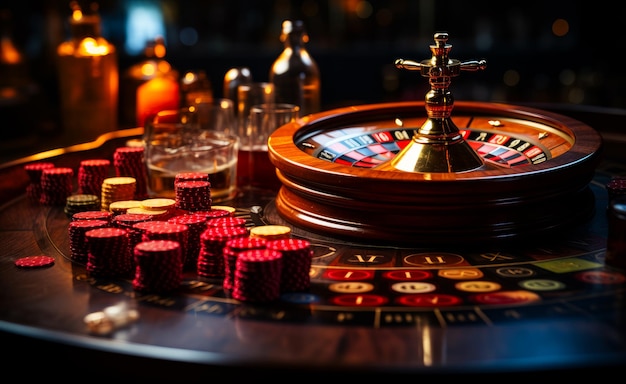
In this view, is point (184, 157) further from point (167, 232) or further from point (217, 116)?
point (167, 232)

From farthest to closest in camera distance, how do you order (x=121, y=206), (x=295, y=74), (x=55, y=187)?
(x=295, y=74) → (x=55, y=187) → (x=121, y=206)

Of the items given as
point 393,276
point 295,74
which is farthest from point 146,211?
point 295,74

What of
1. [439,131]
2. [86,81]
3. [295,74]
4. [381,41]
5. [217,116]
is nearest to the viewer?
[439,131]

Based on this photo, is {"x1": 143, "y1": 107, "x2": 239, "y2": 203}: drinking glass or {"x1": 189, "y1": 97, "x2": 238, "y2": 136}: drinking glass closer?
{"x1": 143, "y1": 107, "x2": 239, "y2": 203}: drinking glass

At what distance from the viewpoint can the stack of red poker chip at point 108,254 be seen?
2.09 meters

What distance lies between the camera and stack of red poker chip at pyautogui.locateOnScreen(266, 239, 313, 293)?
1.97 meters

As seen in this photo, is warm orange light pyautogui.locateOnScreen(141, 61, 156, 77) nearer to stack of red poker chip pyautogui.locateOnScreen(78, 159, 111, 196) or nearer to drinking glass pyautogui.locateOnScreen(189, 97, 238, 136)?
drinking glass pyautogui.locateOnScreen(189, 97, 238, 136)

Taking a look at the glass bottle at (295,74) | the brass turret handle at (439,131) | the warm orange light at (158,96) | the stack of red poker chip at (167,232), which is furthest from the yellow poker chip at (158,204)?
the warm orange light at (158,96)

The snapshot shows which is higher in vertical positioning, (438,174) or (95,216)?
(438,174)

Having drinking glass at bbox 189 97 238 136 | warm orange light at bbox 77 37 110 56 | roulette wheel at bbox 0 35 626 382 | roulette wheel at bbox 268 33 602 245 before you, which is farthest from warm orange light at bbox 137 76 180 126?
roulette wheel at bbox 268 33 602 245

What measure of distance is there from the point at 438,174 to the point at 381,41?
5478 millimetres

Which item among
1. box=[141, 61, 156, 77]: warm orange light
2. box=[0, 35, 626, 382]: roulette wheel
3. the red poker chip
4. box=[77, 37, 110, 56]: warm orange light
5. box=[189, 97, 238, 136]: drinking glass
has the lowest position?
the red poker chip

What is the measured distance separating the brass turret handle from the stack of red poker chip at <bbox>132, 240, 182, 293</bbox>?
2.88ft

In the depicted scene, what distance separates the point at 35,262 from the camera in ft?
7.32
